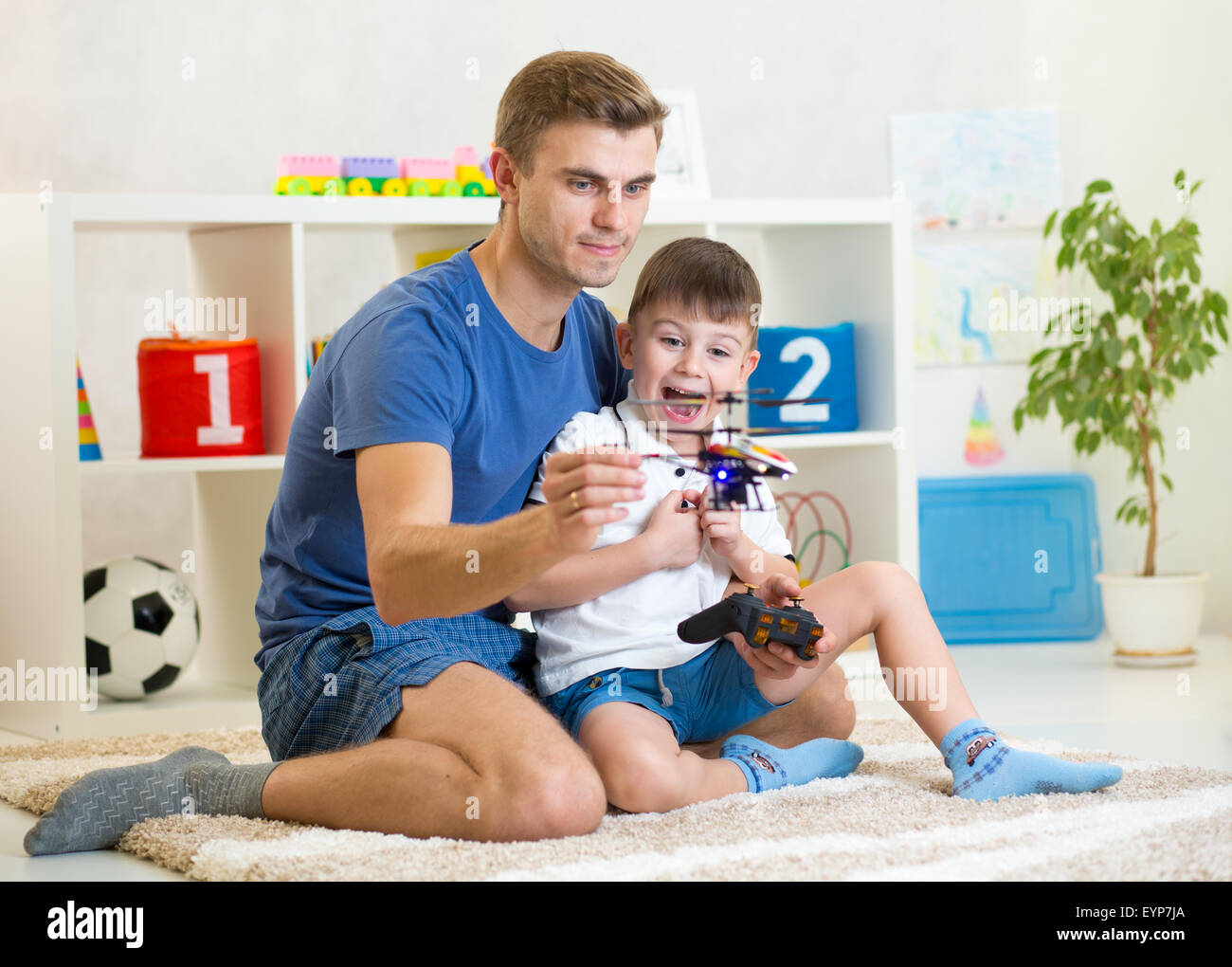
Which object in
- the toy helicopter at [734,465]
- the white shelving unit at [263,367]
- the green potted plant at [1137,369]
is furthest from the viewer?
the green potted plant at [1137,369]

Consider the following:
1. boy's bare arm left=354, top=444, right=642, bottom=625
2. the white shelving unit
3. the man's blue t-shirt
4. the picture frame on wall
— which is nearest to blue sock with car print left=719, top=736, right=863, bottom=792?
the man's blue t-shirt

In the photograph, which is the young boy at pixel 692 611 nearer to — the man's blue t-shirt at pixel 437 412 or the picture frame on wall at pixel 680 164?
the man's blue t-shirt at pixel 437 412

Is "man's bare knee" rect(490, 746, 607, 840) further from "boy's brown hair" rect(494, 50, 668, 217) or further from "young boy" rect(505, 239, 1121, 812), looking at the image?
"boy's brown hair" rect(494, 50, 668, 217)

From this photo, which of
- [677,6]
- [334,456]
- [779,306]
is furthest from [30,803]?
[677,6]

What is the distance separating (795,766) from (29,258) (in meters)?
1.52

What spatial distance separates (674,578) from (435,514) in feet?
1.31

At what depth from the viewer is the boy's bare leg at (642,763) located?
1461 millimetres

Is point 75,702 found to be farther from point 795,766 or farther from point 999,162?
point 999,162

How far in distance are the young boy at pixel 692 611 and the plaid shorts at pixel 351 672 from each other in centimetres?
10

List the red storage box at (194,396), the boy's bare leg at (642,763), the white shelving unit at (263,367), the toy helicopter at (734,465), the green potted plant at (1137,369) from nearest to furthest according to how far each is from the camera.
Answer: the toy helicopter at (734,465) < the boy's bare leg at (642,763) < the white shelving unit at (263,367) < the red storage box at (194,396) < the green potted plant at (1137,369)

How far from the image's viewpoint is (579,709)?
1.55 meters

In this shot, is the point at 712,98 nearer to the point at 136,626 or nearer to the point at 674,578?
the point at 136,626

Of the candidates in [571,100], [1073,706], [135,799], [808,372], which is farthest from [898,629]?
[808,372]

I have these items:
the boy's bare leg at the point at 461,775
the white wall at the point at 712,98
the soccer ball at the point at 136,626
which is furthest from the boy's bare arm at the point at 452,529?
the white wall at the point at 712,98
